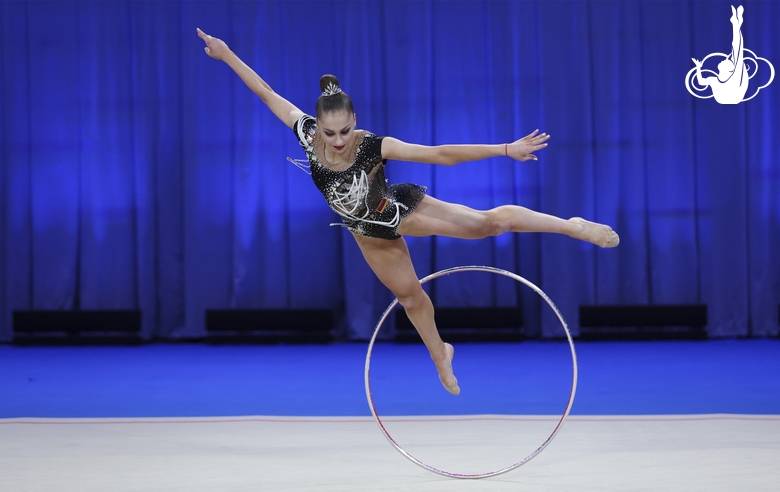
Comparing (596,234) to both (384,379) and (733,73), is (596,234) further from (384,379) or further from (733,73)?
(733,73)

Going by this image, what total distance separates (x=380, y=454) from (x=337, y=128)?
154cm

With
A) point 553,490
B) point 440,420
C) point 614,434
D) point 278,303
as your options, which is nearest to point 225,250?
point 278,303

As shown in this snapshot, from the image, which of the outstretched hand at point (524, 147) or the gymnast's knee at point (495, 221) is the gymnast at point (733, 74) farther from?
the outstretched hand at point (524, 147)

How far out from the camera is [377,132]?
7980mm

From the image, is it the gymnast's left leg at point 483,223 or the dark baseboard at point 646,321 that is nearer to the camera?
the gymnast's left leg at point 483,223

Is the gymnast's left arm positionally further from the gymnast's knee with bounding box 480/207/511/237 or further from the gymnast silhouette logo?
the gymnast silhouette logo

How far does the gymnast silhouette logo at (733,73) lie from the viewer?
303 inches

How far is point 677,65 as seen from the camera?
782 cm

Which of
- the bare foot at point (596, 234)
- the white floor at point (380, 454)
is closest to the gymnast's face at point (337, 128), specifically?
the bare foot at point (596, 234)

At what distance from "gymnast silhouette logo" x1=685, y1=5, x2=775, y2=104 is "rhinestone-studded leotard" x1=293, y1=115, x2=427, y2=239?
18.0 feet

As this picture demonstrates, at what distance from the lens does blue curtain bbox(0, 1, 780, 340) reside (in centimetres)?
784

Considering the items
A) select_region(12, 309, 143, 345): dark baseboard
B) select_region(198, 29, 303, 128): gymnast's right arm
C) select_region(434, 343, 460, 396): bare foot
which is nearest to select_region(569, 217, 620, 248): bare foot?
select_region(434, 343, 460, 396): bare foot

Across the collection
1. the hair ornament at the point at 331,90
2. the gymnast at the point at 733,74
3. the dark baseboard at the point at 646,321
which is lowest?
the dark baseboard at the point at 646,321

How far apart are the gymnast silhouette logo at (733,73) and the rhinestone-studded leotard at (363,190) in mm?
5483
